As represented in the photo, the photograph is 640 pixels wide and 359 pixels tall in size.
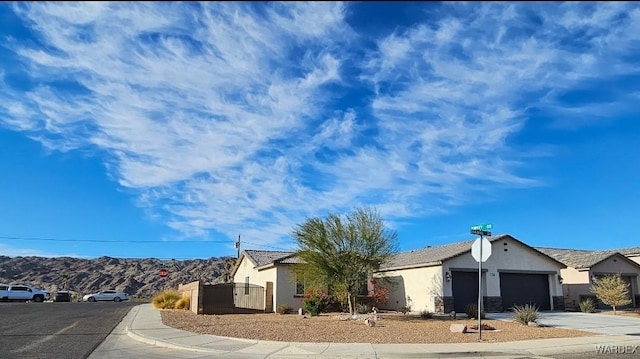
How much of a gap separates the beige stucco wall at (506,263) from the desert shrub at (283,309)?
28.2ft

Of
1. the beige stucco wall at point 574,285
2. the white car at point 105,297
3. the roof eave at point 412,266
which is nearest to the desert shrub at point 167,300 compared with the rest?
the roof eave at point 412,266

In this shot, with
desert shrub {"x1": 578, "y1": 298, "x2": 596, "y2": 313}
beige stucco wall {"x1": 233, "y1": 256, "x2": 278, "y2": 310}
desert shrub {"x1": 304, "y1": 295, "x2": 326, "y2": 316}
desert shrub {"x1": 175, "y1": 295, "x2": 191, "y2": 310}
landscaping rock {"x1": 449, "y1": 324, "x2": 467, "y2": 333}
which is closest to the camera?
landscaping rock {"x1": 449, "y1": 324, "x2": 467, "y2": 333}

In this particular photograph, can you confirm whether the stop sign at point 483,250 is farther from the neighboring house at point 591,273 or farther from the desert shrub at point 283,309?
the neighboring house at point 591,273

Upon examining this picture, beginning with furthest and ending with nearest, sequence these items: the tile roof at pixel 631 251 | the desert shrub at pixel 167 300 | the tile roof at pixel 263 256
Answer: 1. the tile roof at pixel 631 251
2. the tile roof at pixel 263 256
3. the desert shrub at pixel 167 300

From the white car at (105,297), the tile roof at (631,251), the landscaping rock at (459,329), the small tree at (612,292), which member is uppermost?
the tile roof at (631,251)

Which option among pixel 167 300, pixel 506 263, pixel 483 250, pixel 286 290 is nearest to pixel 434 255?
pixel 506 263

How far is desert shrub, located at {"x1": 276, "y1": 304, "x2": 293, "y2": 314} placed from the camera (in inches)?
1142

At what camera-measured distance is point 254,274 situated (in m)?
37.2

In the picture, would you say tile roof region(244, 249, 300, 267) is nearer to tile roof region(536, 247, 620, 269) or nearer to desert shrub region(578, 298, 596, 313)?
desert shrub region(578, 298, 596, 313)

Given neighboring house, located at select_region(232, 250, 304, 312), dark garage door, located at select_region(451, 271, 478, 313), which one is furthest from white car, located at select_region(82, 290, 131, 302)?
dark garage door, located at select_region(451, 271, 478, 313)

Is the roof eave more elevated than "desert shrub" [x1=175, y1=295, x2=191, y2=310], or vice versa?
the roof eave

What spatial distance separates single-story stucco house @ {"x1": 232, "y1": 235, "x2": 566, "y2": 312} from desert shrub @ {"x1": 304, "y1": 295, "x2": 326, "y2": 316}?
Result: 2.17 m

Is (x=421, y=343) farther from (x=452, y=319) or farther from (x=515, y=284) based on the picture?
A: (x=515, y=284)

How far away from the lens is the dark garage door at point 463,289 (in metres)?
28.8
